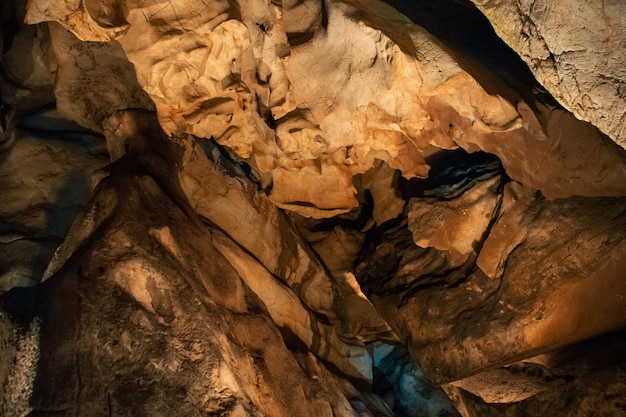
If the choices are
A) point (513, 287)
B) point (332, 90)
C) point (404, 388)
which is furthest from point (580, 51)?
point (404, 388)

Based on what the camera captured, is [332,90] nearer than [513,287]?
Yes

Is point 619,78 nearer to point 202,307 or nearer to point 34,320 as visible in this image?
point 202,307

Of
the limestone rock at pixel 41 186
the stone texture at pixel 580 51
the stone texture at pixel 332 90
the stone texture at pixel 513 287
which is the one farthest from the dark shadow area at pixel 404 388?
the stone texture at pixel 580 51

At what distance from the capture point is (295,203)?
491 centimetres

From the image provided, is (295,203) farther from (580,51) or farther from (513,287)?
(580,51)

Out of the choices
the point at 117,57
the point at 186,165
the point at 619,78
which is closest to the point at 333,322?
the point at 186,165

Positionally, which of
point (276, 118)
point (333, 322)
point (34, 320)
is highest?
point (276, 118)

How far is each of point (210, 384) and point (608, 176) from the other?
9.87ft

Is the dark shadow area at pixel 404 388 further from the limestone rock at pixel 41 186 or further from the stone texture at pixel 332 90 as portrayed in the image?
the limestone rock at pixel 41 186

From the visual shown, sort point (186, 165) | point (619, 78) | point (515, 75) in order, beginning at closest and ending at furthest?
point (619, 78)
point (515, 75)
point (186, 165)

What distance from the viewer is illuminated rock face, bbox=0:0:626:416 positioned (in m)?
3.09

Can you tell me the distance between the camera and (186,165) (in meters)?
4.48

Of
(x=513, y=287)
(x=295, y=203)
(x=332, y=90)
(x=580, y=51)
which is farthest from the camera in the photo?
(x=295, y=203)

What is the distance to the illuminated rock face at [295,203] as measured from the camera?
3.09 m
